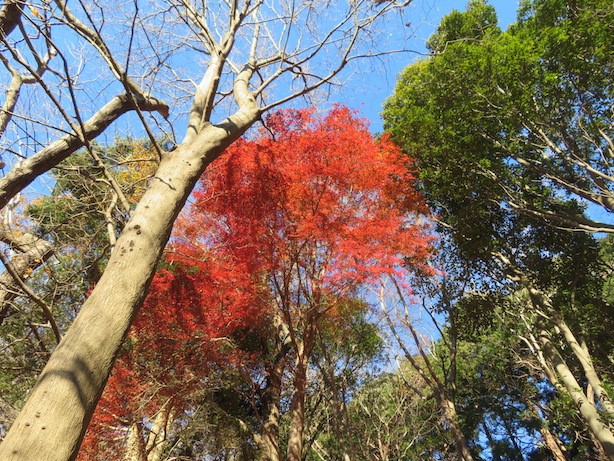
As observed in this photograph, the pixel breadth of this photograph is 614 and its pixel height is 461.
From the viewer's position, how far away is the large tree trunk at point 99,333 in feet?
5.61

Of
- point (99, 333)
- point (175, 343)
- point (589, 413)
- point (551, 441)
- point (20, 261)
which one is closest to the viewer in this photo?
point (99, 333)

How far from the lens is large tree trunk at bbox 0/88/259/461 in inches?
67.4

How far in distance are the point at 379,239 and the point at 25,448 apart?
7169 millimetres

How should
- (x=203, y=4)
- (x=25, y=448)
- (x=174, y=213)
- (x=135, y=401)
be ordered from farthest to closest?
(x=135, y=401) → (x=203, y=4) → (x=174, y=213) → (x=25, y=448)

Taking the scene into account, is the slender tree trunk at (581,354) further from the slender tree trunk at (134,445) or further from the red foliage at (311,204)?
the slender tree trunk at (134,445)

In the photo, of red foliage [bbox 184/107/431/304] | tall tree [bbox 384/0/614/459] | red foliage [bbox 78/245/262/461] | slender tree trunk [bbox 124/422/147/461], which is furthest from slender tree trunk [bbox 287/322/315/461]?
tall tree [bbox 384/0/614/459]

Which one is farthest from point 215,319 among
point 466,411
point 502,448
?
point 502,448

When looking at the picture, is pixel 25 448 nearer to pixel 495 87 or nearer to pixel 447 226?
pixel 495 87

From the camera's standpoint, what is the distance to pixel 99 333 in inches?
82.4

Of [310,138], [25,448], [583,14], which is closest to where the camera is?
[25,448]

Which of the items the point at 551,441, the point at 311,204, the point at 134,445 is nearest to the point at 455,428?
the point at 311,204

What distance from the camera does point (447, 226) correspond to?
32.5 feet

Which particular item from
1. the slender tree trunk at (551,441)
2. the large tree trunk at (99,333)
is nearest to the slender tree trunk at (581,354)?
the large tree trunk at (99,333)

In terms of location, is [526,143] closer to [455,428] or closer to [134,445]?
[455,428]
